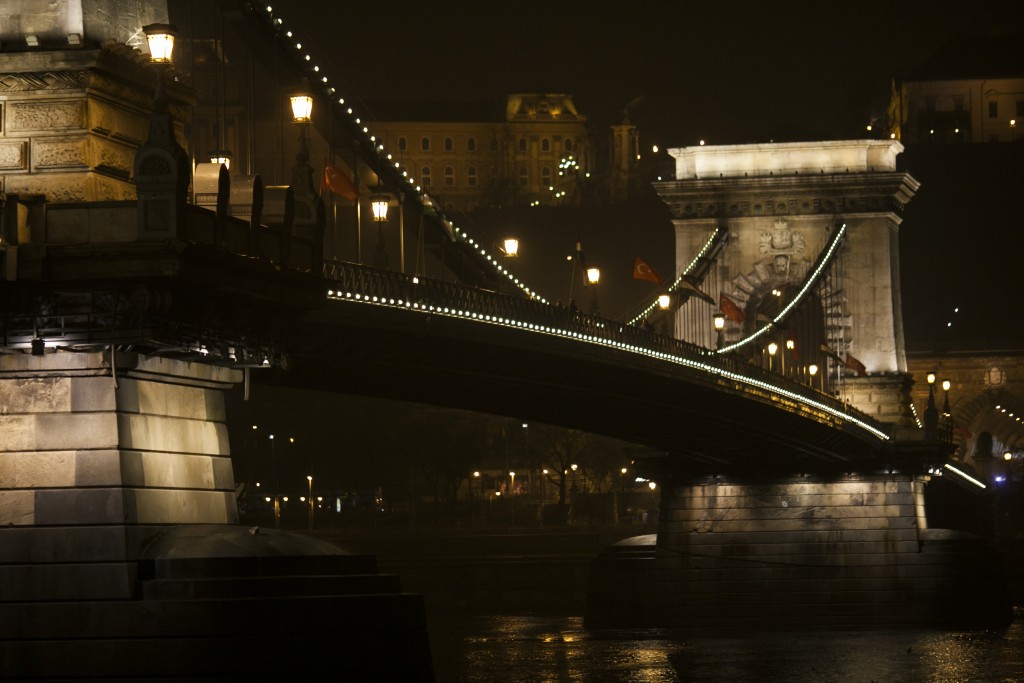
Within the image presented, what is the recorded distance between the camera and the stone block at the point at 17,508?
88.0 ft

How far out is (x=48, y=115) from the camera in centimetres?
2761

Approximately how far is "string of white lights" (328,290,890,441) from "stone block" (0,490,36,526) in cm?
1144

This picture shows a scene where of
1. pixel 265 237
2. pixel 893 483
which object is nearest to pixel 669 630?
pixel 893 483

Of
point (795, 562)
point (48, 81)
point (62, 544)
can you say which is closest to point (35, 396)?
point (62, 544)

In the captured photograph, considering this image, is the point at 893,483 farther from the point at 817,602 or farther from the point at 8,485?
the point at 8,485

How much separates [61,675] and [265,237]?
6183 millimetres

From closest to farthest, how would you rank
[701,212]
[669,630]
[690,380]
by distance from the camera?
[690,380] → [669,630] → [701,212]

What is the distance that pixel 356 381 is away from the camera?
51000 mm

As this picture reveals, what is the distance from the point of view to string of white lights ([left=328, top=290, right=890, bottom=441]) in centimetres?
4191

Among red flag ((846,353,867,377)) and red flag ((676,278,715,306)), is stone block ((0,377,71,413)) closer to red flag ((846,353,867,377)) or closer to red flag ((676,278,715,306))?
red flag ((676,278,715,306))

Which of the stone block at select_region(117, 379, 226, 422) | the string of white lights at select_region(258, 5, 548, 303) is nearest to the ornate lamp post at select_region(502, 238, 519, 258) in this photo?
the string of white lights at select_region(258, 5, 548, 303)

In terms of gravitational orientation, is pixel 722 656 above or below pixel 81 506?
below

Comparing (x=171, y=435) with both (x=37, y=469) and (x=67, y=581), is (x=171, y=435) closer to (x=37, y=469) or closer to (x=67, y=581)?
(x=37, y=469)

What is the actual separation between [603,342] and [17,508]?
91.5 feet
